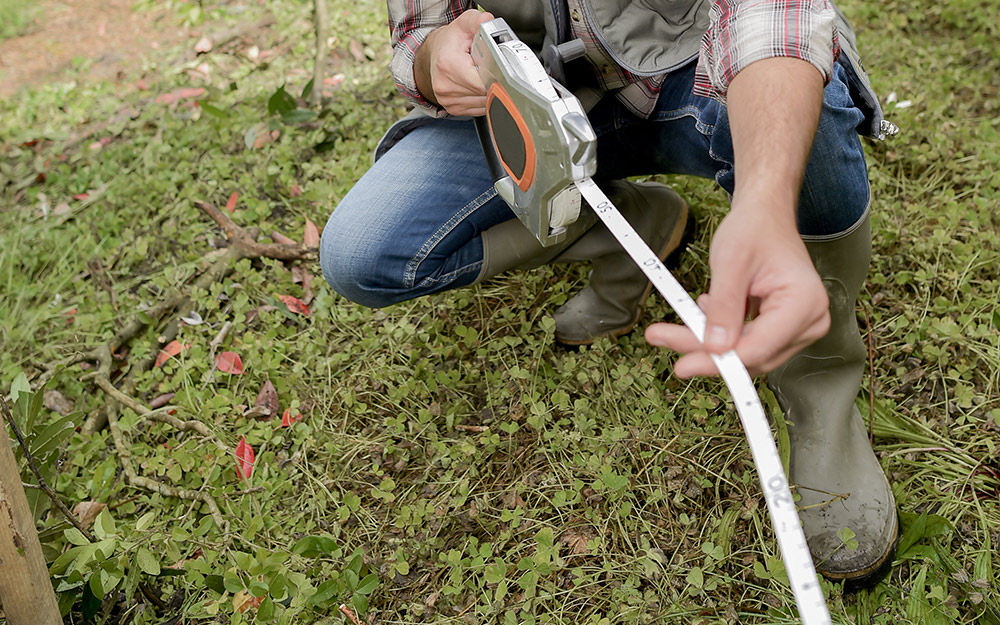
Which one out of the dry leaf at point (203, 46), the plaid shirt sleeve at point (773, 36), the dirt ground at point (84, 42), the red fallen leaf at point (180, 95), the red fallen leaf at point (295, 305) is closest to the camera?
the plaid shirt sleeve at point (773, 36)

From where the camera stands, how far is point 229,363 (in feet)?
6.35

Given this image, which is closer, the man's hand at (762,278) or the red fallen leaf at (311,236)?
the man's hand at (762,278)

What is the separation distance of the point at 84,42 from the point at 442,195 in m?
3.44

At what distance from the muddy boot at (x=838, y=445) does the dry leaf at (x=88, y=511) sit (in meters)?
1.45

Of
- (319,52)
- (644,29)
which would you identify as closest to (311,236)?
(319,52)

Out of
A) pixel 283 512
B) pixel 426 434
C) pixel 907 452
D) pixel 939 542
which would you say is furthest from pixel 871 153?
pixel 283 512

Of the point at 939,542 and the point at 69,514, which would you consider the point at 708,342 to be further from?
the point at 69,514

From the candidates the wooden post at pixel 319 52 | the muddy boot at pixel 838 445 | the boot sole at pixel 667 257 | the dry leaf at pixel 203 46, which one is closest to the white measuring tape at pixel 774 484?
the muddy boot at pixel 838 445

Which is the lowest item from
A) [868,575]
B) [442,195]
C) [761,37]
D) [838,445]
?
[868,575]

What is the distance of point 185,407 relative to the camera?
1.85 metres

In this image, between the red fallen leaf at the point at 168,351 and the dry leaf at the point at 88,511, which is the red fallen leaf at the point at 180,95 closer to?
the red fallen leaf at the point at 168,351

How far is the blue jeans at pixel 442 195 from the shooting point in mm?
1517

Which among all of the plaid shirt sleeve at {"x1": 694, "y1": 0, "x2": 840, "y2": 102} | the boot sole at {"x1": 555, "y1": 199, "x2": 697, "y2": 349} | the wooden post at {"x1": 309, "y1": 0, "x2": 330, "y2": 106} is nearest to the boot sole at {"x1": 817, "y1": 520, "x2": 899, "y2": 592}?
the boot sole at {"x1": 555, "y1": 199, "x2": 697, "y2": 349}

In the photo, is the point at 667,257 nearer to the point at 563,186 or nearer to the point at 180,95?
the point at 563,186
